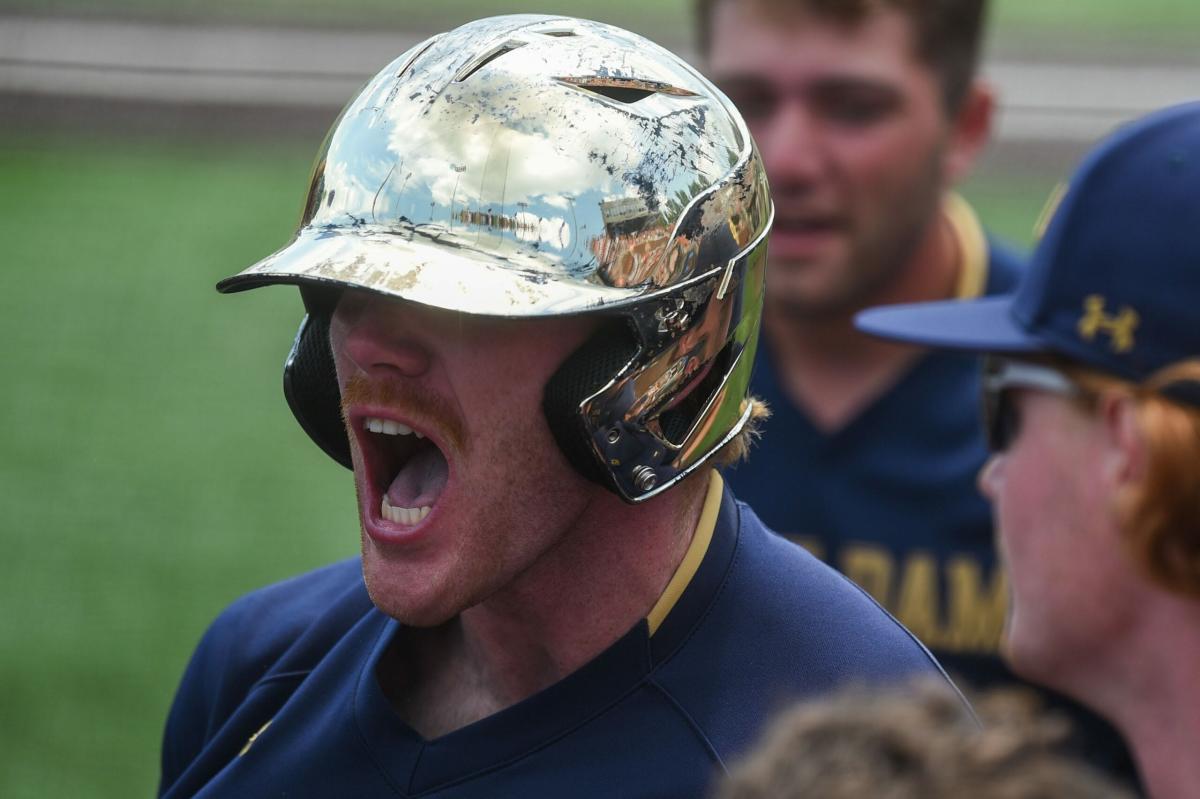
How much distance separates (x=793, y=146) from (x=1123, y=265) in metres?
1.97

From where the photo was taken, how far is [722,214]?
214cm

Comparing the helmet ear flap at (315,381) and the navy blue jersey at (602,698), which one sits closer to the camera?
the navy blue jersey at (602,698)

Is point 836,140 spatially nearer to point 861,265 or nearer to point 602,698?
point 861,265

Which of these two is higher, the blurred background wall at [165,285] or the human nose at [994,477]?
the human nose at [994,477]

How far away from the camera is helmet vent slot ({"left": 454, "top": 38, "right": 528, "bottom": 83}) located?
82.7 inches

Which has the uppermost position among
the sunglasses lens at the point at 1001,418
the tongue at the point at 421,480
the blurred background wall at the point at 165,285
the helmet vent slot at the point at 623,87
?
the helmet vent slot at the point at 623,87

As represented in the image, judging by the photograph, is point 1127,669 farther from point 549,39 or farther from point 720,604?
point 549,39

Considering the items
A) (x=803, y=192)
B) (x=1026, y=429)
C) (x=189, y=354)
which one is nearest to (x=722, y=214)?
(x=1026, y=429)

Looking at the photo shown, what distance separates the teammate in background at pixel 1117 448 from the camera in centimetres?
189

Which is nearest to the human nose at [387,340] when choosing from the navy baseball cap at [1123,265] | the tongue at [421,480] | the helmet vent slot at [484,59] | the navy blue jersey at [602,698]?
the tongue at [421,480]

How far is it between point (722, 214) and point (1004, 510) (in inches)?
20.3

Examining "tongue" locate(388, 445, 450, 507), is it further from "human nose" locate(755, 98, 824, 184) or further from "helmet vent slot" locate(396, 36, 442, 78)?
"human nose" locate(755, 98, 824, 184)

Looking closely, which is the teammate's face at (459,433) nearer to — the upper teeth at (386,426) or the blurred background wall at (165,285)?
the upper teeth at (386,426)

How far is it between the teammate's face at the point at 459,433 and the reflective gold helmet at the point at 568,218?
48mm
